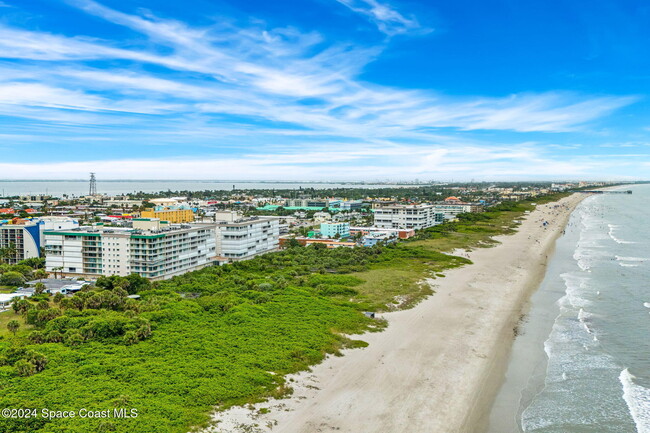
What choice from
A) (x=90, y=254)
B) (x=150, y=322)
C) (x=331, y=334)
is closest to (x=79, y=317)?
(x=150, y=322)

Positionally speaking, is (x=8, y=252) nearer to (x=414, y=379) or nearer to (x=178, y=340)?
(x=178, y=340)

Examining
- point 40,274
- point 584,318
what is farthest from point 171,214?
point 584,318

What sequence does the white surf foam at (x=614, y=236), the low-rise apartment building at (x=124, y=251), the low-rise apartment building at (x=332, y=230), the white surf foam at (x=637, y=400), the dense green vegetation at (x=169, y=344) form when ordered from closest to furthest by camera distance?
the dense green vegetation at (x=169, y=344), the white surf foam at (x=637, y=400), the low-rise apartment building at (x=124, y=251), the white surf foam at (x=614, y=236), the low-rise apartment building at (x=332, y=230)

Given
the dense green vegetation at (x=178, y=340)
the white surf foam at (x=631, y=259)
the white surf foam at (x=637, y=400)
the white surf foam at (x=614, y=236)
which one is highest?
the white surf foam at (x=614, y=236)

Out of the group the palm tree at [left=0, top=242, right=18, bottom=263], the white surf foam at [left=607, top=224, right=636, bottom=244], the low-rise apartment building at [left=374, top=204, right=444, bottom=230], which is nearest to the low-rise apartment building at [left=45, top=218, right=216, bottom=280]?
the palm tree at [left=0, top=242, right=18, bottom=263]

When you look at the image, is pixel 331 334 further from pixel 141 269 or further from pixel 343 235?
pixel 343 235

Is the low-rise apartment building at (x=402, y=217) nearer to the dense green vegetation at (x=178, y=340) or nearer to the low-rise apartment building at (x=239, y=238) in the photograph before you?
the low-rise apartment building at (x=239, y=238)

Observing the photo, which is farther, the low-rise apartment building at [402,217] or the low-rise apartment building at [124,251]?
the low-rise apartment building at [402,217]

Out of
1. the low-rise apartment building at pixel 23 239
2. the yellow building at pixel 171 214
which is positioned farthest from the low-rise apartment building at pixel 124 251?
the yellow building at pixel 171 214

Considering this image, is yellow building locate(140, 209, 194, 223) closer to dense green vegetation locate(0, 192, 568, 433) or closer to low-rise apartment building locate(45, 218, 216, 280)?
low-rise apartment building locate(45, 218, 216, 280)
